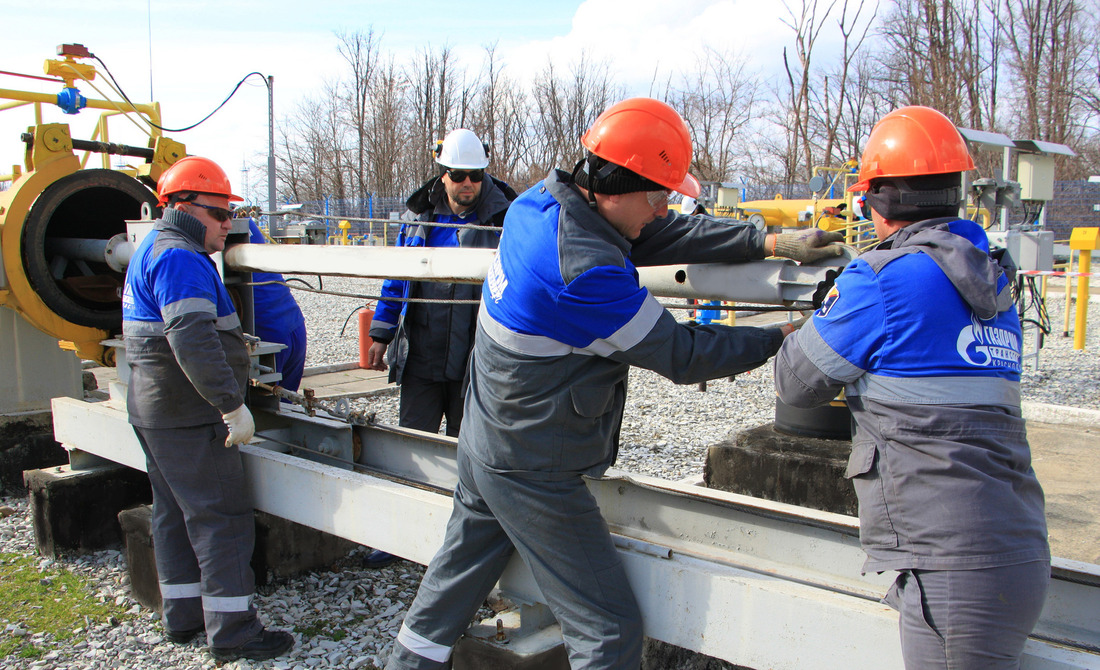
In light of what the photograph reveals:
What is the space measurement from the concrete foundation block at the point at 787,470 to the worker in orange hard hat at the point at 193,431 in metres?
2.61

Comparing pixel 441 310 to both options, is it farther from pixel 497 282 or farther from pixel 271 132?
pixel 271 132

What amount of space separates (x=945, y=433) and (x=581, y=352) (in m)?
0.88

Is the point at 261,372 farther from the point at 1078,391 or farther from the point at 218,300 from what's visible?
the point at 1078,391

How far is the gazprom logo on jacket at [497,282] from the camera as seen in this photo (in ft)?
7.41

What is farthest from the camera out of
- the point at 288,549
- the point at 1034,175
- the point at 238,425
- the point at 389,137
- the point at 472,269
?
the point at 389,137

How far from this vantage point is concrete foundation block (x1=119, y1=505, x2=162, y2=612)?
3.65m

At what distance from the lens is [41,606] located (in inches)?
147

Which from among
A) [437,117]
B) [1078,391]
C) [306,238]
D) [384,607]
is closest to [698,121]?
[437,117]

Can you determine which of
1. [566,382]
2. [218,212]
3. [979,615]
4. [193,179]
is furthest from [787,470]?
[193,179]

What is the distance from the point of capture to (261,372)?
3.91 metres

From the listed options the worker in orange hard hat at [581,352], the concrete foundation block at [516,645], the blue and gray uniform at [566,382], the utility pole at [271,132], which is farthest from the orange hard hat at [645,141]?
the utility pole at [271,132]

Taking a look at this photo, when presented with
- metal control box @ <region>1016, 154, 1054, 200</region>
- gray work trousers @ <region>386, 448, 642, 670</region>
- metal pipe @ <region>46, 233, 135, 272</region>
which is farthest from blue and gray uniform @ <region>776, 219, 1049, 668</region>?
metal control box @ <region>1016, 154, 1054, 200</region>

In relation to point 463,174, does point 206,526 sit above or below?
below

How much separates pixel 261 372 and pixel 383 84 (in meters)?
31.9
